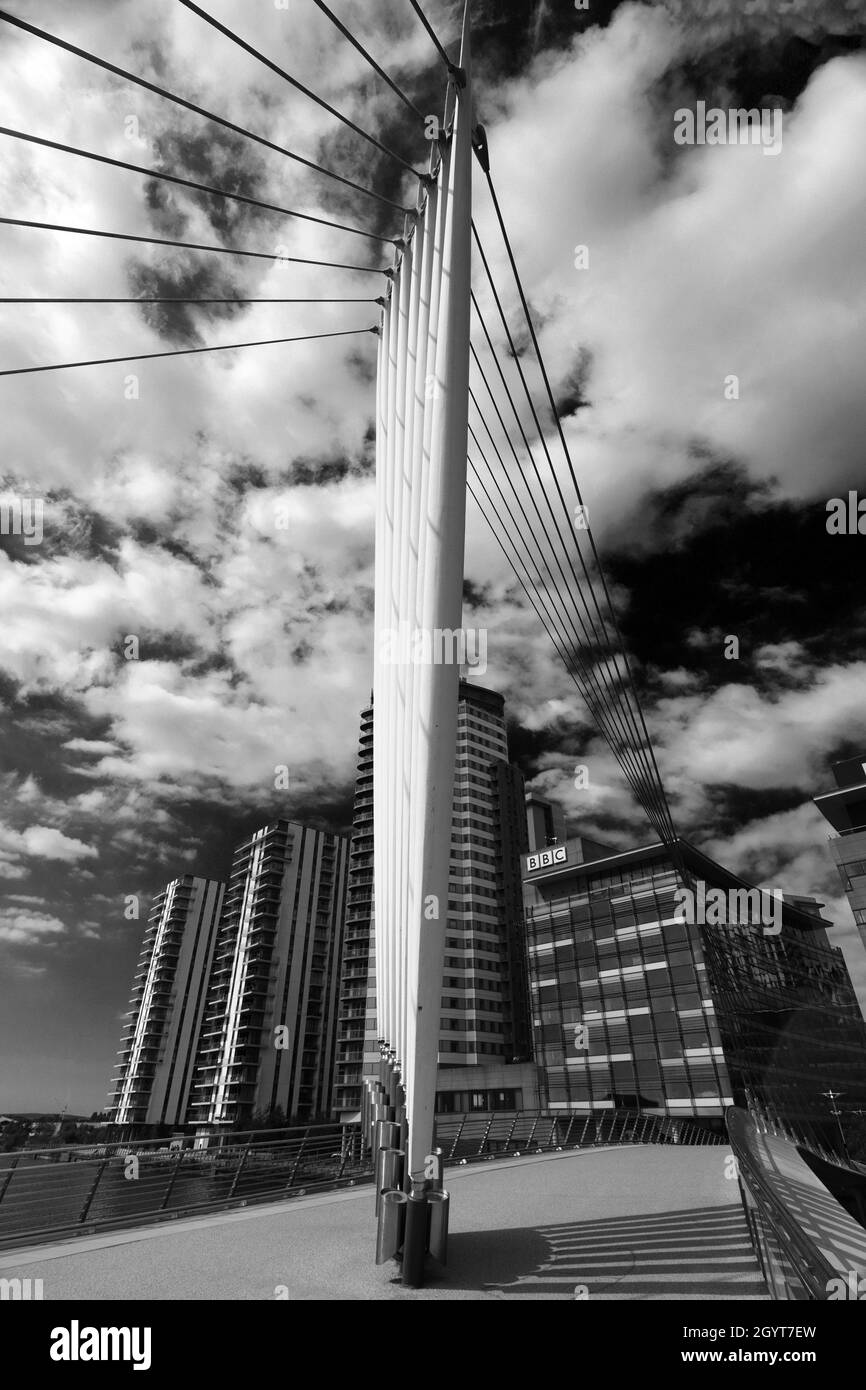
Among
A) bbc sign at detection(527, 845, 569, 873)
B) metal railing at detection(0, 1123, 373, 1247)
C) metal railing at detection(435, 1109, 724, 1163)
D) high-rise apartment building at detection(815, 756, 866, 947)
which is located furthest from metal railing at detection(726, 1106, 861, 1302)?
high-rise apartment building at detection(815, 756, 866, 947)

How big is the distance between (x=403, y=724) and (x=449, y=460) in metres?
3.27

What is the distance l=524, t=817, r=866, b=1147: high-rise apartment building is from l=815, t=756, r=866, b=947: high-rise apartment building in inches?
385

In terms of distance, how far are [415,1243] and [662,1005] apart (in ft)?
159

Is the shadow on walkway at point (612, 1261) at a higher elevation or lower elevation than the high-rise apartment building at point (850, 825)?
lower

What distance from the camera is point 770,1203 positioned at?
4750 mm

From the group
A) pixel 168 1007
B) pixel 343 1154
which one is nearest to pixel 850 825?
pixel 343 1154

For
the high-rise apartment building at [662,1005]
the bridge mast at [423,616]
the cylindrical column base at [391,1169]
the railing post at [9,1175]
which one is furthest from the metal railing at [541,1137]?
the railing post at [9,1175]

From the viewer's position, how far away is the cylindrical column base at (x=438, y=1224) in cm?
573

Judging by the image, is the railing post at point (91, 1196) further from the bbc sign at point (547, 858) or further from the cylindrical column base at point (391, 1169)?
the bbc sign at point (547, 858)

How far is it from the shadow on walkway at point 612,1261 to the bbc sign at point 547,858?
54319mm

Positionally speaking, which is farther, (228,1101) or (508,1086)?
(228,1101)

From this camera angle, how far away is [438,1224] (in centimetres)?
575

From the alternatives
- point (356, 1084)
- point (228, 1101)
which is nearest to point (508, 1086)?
point (356, 1084)
